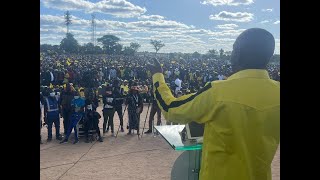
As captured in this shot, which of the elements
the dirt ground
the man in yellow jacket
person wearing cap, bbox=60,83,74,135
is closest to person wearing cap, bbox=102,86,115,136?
the dirt ground

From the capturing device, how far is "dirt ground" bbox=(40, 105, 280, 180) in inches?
252

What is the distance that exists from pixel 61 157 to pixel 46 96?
2064mm

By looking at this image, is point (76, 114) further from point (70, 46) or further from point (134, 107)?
point (70, 46)

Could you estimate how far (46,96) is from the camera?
9.20 meters

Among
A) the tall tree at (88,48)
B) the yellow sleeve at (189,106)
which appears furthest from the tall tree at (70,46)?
the yellow sleeve at (189,106)

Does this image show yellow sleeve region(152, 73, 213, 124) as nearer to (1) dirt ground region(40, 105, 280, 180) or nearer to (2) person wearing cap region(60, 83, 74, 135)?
(1) dirt ground region(40, 105, 280, 180)

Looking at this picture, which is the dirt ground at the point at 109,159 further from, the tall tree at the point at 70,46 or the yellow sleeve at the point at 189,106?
the tall tree at the point at 70,46

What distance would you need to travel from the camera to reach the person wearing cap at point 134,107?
10062 mm

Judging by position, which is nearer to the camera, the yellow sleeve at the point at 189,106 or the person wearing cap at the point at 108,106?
the yellow sleeve at the point at 189,106

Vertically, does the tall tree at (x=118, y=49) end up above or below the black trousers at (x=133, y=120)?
above
